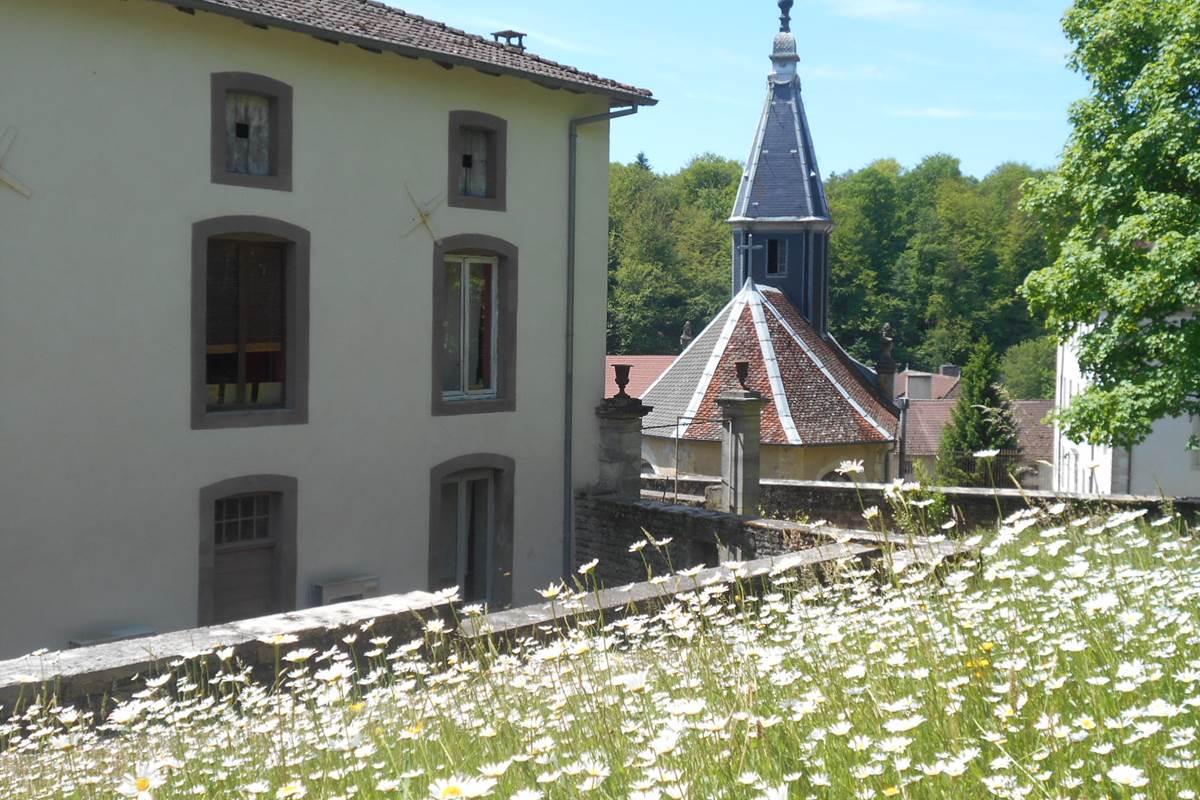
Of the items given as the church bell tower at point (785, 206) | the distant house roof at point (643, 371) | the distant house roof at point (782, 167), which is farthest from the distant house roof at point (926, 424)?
the distant house roof at point (782, 167)

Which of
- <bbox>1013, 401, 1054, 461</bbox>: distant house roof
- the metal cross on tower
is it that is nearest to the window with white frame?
the metal cross on tower

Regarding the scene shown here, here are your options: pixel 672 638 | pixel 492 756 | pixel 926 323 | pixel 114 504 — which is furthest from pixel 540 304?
pixel 926 323

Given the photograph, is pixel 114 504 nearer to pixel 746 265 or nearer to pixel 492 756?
pixel 492 756

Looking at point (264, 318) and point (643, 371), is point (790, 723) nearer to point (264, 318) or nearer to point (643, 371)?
point (264, 318)

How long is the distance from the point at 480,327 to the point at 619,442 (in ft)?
8.70

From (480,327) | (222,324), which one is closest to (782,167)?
(480,327)

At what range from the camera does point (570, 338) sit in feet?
55.8

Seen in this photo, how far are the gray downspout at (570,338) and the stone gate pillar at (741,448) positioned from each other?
2.81m

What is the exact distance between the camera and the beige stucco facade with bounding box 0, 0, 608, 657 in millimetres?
11773

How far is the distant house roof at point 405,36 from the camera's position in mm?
12750

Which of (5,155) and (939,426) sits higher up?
(5,155)

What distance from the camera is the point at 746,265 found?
42281mm

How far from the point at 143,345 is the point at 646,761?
413 inches

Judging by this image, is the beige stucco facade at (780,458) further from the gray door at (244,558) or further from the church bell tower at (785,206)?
the gray door at (244,558)
